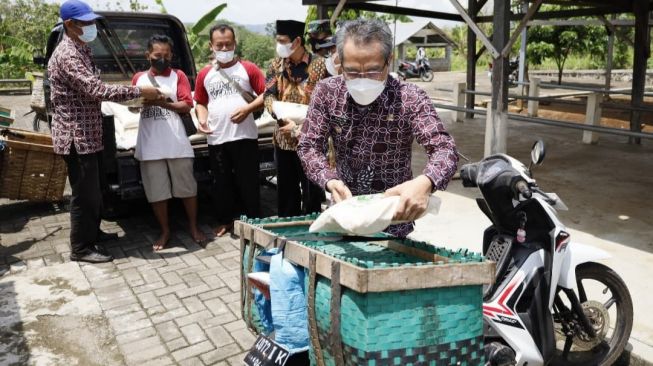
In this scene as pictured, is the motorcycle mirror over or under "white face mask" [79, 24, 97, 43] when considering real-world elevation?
under

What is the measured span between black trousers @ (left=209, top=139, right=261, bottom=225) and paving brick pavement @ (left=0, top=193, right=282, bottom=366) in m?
0.31

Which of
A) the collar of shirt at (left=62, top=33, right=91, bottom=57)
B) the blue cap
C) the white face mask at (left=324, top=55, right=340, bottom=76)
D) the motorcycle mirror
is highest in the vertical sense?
the blue cap

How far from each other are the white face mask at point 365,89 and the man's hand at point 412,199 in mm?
397

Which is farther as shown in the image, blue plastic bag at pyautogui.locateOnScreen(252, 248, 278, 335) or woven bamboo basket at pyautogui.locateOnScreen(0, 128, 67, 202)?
woven bamboo basket at pyautogui.locateOnScreen(0, 128, 67, 202)

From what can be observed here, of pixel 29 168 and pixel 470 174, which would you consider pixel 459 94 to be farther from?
pixel 470 174

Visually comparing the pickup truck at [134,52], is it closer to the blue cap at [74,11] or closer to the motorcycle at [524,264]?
the blue cap at [74,11]

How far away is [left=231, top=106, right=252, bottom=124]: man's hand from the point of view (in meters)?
4.85

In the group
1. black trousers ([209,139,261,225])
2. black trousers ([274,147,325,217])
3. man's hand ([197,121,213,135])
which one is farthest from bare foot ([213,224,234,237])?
man's hand ([197,121,213,135])

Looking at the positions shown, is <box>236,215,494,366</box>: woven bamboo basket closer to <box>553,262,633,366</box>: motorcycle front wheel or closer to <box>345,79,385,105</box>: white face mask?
<box>345,79,385,105</box>: white face mask

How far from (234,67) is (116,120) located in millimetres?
1416

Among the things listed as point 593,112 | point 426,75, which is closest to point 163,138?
point 593,112

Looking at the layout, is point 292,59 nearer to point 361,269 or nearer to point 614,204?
point 361,269

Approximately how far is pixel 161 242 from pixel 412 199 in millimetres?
3632

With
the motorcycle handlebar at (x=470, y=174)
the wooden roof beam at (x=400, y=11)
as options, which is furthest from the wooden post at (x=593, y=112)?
the motorcycle handlebar at (x=470, y=174)
